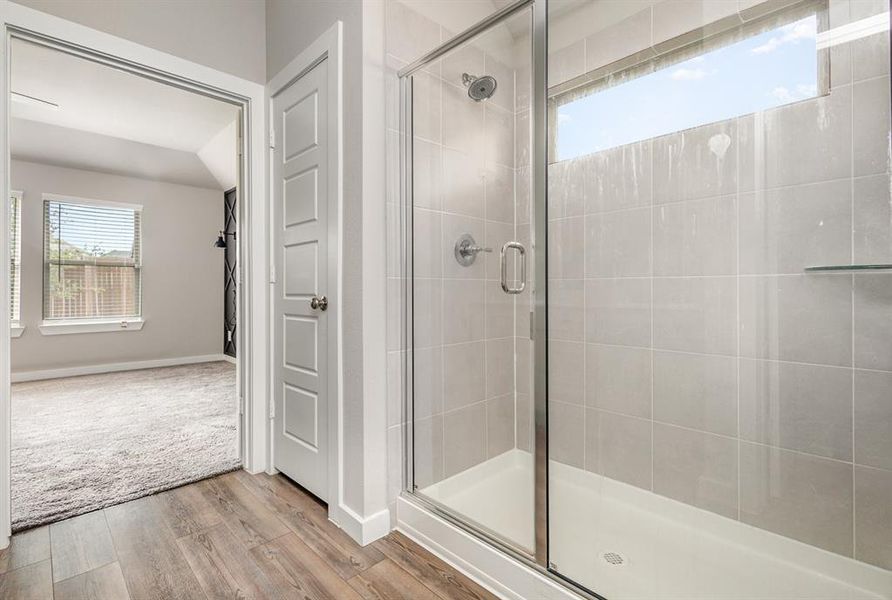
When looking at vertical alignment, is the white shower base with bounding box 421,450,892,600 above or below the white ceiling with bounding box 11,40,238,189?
below

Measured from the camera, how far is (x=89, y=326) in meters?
5.19

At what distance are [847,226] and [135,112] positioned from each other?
5293mm

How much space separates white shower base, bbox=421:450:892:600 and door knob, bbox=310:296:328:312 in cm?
97

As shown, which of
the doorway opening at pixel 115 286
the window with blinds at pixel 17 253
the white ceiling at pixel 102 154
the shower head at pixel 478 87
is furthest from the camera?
the window with blinds at pixel 17 253

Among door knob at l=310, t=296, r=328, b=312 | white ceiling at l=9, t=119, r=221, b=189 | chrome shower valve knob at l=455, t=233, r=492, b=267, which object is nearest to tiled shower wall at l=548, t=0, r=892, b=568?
chrome shower valve knob at l=455, t=233, r=492, b=267

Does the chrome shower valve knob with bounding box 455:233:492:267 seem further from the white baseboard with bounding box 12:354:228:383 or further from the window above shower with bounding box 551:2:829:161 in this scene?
the white baseboard with bounding box 12:354:228:383

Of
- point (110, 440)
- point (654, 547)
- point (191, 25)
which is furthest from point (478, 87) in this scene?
point (110, 440)

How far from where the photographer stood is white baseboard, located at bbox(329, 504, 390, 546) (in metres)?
1.69

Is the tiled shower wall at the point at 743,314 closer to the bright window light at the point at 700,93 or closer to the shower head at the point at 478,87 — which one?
the bright window light at the point at 700,93

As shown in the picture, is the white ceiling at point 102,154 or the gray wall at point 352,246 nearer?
the gray wall at point 352,246

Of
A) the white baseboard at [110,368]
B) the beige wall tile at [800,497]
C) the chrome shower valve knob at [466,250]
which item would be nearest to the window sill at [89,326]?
the white baseboard at [110,368]

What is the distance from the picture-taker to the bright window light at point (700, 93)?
1.42 meters

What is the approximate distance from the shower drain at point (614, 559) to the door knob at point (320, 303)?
1432mm

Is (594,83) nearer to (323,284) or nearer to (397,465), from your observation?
(323,284)
